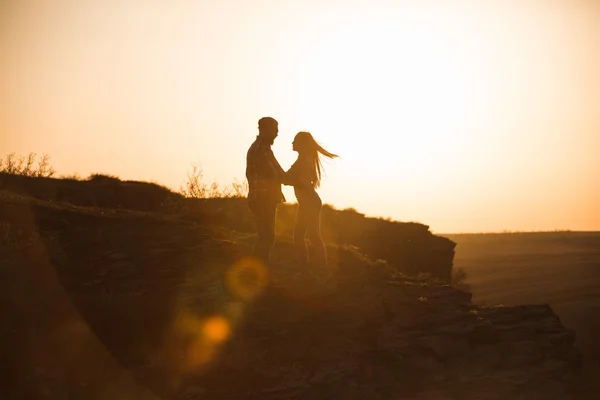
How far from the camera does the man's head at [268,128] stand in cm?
1262

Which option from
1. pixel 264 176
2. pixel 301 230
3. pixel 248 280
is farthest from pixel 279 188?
pixel 248 280

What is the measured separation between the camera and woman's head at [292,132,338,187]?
13516 millimetres

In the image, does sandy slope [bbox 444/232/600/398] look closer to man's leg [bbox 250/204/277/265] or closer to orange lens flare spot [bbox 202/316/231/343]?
man's leg [bbox 250/204/277/265]

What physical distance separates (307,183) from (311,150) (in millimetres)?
623

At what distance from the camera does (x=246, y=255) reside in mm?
14508

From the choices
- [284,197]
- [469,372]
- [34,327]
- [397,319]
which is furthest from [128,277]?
[469,372]

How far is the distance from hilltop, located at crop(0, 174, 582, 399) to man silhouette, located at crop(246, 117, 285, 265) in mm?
1105

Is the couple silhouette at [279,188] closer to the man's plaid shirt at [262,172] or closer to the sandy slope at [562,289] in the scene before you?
the man's plaid shirt at [262,172]

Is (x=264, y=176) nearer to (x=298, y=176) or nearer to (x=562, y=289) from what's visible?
(x=298, y=176)

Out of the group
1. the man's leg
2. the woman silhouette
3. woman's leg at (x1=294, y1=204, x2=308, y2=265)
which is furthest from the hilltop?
the woman silhouette

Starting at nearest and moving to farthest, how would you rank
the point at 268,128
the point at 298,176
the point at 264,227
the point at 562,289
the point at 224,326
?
the point at 224,326 → the point at 268,128 → the point at 264,227 → the point at 298,176 → the point at 562,289

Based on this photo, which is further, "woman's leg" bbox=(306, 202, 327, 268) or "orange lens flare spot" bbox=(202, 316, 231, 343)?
"woman's leg" bbox=(306, 202, 327, 268)

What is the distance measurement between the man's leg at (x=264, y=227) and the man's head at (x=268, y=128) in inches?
45.4

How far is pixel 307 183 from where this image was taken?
44.0 feet
